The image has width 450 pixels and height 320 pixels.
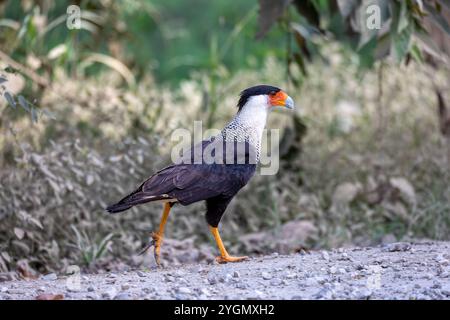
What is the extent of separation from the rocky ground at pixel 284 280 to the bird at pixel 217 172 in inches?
16.0

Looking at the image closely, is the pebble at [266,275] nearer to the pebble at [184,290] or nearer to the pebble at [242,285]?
the pebble at [242,285]

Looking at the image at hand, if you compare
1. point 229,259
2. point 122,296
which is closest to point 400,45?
point 229,259

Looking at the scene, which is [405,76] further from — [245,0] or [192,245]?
[245,0]

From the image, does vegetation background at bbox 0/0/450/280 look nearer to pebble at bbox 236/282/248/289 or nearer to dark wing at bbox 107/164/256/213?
dark wing at bbox 107/164/256/213

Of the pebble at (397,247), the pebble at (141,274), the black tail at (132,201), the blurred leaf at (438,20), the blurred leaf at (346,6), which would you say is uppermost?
the blurred leaf at (346,6)

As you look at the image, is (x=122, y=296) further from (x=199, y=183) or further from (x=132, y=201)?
(x=199, y=183)

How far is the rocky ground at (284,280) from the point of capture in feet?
14.6

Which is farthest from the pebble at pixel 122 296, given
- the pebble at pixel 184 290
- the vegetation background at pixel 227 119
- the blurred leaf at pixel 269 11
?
the blurred leaf at pixel 269 11

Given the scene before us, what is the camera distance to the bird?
17.7ft

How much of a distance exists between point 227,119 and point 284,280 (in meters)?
4.00

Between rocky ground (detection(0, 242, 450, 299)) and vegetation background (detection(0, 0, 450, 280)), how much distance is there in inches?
42.5

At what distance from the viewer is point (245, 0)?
14.2 m
